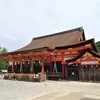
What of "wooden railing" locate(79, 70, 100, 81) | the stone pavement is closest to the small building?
"wooden railing" locate(79, 70, 100, 81)

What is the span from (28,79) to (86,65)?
7.80 m

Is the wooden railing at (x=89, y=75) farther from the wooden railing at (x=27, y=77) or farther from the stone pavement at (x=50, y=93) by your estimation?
the wooden railing at (x=27, y=77)

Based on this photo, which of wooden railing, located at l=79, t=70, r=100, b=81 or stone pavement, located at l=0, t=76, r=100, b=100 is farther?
wooden railing, located at l=79, t=70, r=100, b=81

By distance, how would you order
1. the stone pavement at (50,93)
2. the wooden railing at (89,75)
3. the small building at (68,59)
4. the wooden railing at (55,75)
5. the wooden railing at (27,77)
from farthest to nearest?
the wooden railing at (55,75) < the wooden railing at (27,77) < the small building at (68,59) < the wooden railing at (89,75) < the stone pavement at (50,93)

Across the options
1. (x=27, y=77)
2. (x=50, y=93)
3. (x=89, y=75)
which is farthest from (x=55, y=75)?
(x=50, y=93)

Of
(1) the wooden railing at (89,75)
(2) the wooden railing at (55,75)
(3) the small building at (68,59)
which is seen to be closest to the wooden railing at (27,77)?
(3) the small building at (68,59)

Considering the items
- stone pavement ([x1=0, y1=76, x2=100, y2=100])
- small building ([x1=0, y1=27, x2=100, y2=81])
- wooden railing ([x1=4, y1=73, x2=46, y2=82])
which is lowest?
stone pavement ([x1=0, y1=76, x2=100, y2=100])

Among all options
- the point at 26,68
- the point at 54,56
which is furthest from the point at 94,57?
the point at 26,68

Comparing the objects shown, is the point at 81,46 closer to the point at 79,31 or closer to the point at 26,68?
the point at 79,31

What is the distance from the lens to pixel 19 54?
69.8ft

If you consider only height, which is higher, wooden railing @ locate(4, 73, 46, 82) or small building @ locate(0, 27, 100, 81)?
small building @ locate(0, 27, 100, 81)

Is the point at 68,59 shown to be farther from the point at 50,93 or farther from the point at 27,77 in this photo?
the point at 50,93

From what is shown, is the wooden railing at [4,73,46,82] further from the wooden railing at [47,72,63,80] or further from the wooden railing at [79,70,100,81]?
the wooden railing at [79,70,100,81]

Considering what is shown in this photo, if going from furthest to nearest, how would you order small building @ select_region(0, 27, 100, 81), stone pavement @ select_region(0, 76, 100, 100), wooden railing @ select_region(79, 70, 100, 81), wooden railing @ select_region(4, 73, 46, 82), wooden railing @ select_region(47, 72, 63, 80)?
1. wooden railing @ select_region(47, 72, 63, 80)
2. wooden railing @ select_region(4, 73, 46, 82)
3. small building @ select_region(0, 27, 100, 81)
4. wooden railing @ select_region(79, 70, 100, 81)
5. stone pavement @ select_region(0, 76, 100, 100)
